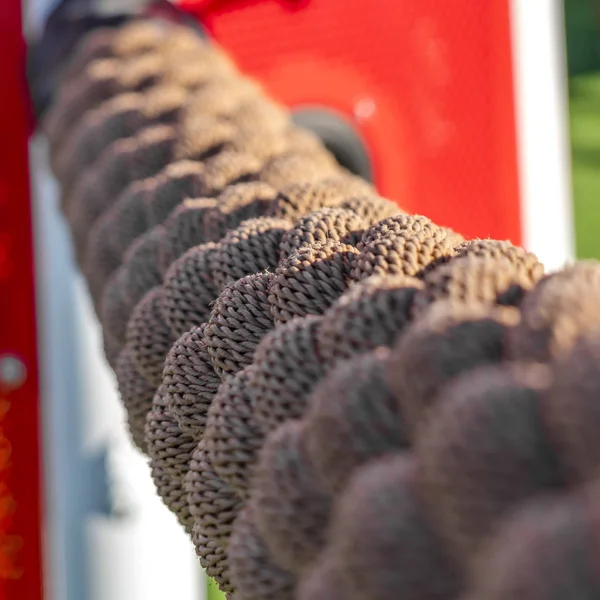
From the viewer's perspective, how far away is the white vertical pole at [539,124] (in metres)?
0.90

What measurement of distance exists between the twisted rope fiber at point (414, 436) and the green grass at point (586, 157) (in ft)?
→ 4.11

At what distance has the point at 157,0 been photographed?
0.79 meters

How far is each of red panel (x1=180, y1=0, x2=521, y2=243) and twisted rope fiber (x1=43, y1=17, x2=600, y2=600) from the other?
59 cm

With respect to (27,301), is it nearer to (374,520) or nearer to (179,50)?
(179,50)

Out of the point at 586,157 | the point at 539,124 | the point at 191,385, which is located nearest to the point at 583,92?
the point at 586,157

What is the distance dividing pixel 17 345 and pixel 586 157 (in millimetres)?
990

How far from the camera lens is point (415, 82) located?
0.90 meters

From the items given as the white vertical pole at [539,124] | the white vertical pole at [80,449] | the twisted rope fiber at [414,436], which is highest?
the twisted rope fiber at [414,436]

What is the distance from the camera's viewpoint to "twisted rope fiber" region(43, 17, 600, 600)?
6.8 inches

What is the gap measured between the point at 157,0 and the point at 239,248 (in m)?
0.48

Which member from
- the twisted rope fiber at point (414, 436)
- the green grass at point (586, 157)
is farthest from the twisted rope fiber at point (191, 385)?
the green grass at point (586, 157)

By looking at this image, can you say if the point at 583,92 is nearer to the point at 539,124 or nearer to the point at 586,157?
the point at 586,157

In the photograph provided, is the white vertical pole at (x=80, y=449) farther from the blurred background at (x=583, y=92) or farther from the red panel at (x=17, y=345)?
the blurred background at (x=583, y=92)

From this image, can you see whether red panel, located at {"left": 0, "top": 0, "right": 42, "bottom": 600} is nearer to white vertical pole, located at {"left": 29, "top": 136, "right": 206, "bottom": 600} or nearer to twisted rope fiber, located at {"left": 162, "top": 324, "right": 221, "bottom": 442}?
white vertical pole, located at {"left": 29, "top": 136, "right": 206, "bottom": 600}
